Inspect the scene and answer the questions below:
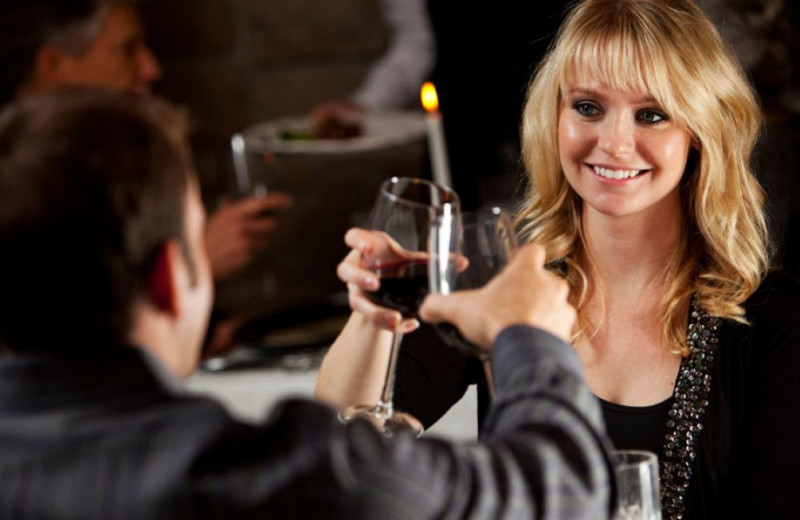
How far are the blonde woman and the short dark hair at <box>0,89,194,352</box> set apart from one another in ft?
2.55

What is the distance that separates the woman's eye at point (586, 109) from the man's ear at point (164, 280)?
105 centimetres

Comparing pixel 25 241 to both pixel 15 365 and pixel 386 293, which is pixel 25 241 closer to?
pixel 15 365

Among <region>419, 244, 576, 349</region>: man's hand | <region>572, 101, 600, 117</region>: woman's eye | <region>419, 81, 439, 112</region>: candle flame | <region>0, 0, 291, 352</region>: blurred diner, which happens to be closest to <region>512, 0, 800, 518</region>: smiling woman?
<region>572, 101, 600, 117</region>: woman's eye

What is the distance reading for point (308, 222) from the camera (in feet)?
14.6

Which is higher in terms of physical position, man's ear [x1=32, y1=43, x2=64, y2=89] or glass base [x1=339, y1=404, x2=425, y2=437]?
man's ear [x1=32, y1=43, x2=64, y2=89]

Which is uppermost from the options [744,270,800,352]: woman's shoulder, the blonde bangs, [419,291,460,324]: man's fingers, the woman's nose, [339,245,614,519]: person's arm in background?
the blonde bangs

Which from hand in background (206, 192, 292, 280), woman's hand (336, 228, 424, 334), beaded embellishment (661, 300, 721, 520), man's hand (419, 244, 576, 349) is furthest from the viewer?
hand in background (206, 192, 292, 280)

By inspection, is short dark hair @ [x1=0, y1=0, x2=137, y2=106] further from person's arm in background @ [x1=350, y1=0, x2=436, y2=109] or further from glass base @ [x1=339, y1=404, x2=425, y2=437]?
glass base @ [x1=339, y1=404, x2=425, y2=437]

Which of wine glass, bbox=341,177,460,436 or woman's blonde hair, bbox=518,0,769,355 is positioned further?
woman's blonde hair, bbox=518,0,769,355

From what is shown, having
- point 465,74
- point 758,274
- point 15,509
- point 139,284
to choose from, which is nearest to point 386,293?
point 139,284

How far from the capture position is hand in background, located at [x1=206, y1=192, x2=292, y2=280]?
3076mm

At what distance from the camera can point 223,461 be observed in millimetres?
855

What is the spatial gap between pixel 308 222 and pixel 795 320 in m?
2.83

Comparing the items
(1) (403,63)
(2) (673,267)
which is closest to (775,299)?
(2) (673,267)
